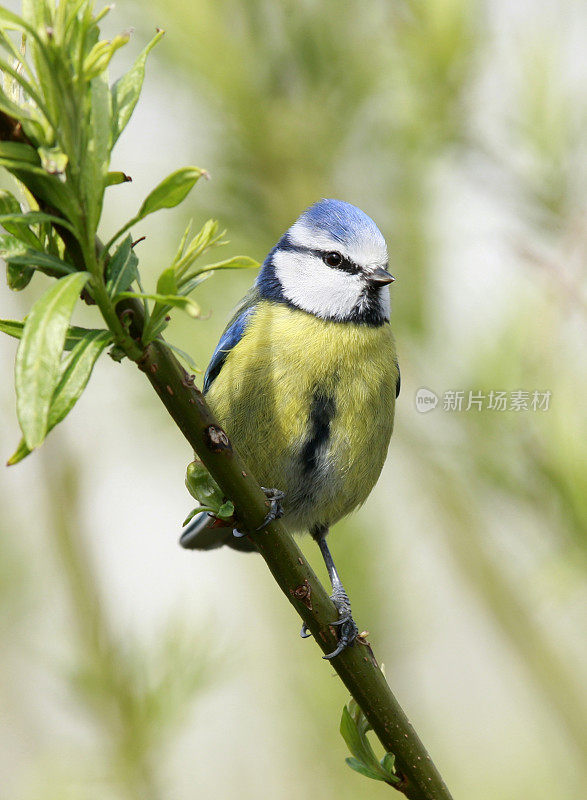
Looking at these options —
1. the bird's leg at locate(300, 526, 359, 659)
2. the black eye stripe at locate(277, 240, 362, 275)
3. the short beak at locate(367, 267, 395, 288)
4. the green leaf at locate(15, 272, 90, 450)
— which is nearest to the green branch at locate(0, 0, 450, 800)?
the green leaf at locate(15, 272, 90, 450)

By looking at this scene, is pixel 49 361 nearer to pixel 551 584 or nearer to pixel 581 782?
pixel 551 584

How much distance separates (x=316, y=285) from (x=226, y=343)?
0.22 metres

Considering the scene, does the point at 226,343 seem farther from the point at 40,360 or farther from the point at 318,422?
the point at 40,360

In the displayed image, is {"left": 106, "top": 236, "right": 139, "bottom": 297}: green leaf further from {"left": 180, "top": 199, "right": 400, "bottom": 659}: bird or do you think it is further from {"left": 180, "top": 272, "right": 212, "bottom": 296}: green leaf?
{"left": 180, "top": 199, "right": 400, "bottom": 659}: bird

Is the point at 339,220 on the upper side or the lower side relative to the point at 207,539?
upper

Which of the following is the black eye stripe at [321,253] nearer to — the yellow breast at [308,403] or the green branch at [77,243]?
the yellow breast at [308,403]

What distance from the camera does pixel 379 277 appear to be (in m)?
1.41

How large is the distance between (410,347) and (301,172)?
349 mm

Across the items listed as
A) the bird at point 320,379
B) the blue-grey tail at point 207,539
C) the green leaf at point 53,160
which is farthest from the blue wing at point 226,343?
the green leaf at point 53,160

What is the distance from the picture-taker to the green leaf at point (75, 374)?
0.45 metres

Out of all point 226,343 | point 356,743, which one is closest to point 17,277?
point 356,743

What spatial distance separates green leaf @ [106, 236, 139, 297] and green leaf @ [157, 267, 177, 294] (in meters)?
0.02
